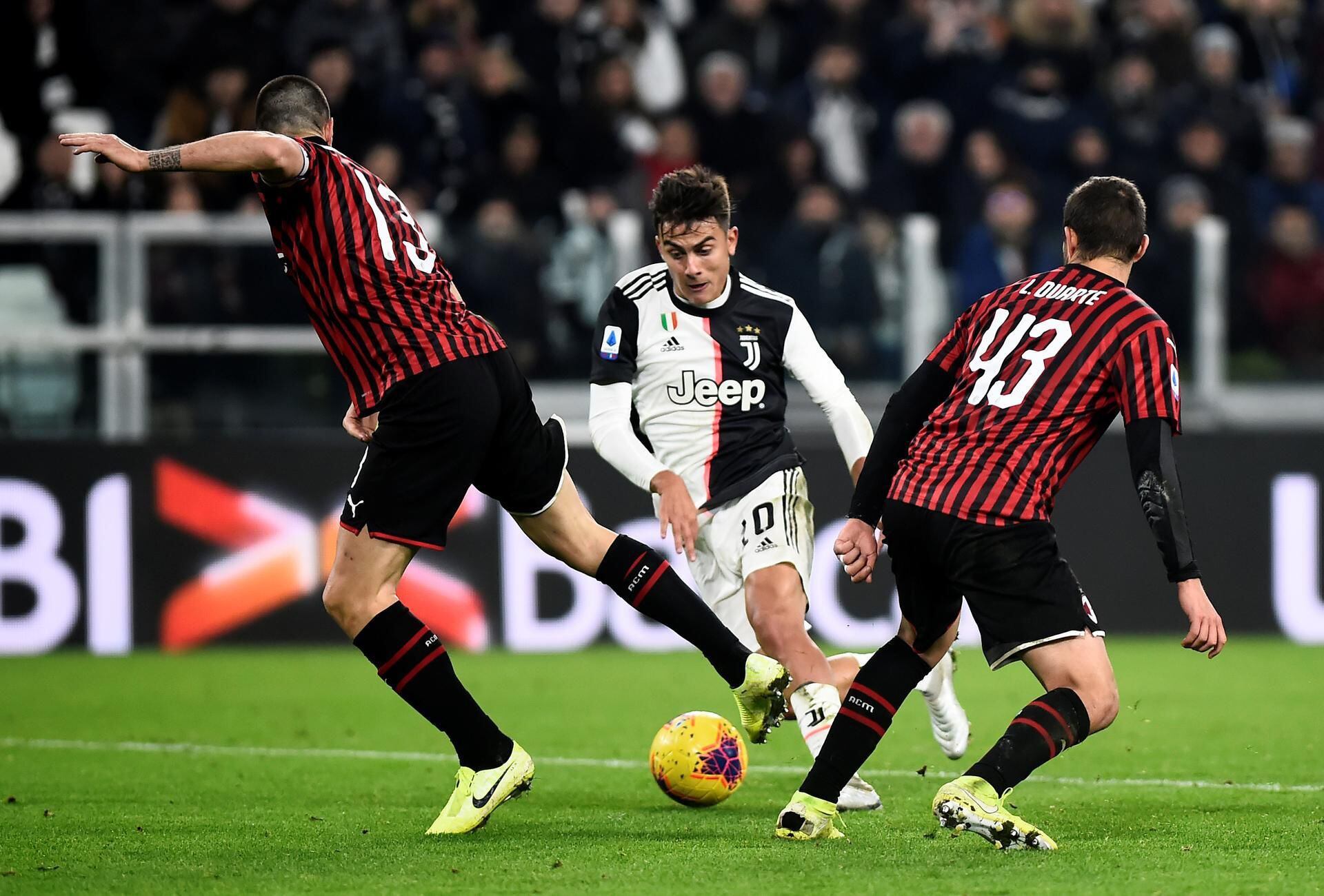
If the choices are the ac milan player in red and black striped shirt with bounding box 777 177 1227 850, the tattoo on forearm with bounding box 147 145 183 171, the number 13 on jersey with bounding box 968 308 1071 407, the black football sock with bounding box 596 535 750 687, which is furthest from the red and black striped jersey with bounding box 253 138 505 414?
the number 13 on jersey with bounding box 968 308 1071 407

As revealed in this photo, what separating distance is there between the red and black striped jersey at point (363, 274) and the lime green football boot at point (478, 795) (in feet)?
3.56

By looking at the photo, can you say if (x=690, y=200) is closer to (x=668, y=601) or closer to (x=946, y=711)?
(x=668, y=601)

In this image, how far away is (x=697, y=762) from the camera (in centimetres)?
568

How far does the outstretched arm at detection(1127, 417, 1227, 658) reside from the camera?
4.57 metres

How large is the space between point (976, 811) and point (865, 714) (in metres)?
0.50

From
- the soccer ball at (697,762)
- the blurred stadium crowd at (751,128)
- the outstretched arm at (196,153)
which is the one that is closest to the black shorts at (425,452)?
the outstretched arm at (196,153)

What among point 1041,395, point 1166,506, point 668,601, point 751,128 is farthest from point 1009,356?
point 751,128

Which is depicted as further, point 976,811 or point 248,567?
point 248,567

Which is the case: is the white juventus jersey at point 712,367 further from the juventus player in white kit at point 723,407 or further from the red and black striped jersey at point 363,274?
the red and black striped jersey at point 363,274

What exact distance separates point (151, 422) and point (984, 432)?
289 inches

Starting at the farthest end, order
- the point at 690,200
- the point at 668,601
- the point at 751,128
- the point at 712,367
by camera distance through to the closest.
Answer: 1. the point at 751,128
2. the point at 712,367
3. the point at 690,200
4. the point at 668,601

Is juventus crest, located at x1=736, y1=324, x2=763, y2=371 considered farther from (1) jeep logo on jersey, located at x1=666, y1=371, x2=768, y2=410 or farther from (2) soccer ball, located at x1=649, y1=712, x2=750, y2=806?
(2) soccer ball, located at x1=649, y1=712, x2=750, y2=806

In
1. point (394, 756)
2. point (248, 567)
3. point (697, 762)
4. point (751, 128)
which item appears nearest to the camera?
point (697, 762)

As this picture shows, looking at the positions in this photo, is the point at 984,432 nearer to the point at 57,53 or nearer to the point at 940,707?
the point at 940,707
